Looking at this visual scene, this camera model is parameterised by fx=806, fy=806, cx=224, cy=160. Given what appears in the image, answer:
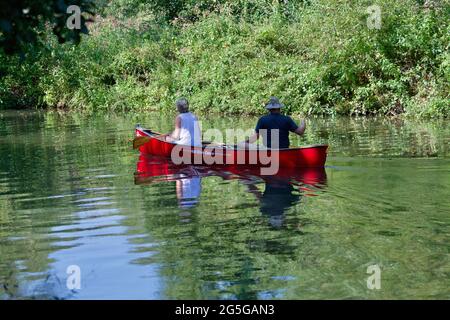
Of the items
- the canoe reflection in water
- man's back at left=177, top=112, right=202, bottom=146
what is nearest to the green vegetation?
man's back at left=177, top=112, right=202, bottom=146

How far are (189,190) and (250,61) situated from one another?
1641cm

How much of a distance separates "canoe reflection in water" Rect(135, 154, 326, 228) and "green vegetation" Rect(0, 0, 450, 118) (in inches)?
350

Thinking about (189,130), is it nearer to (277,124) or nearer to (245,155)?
(245,155)

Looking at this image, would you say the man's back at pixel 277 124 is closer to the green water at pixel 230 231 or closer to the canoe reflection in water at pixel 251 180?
the canoe reflection in water at pixel 251 180

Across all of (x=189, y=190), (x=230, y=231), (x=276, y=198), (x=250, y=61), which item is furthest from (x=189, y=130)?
(x=250, y=61)

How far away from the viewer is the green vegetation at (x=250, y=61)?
25.4 m

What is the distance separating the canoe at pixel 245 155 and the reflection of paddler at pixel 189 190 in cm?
59

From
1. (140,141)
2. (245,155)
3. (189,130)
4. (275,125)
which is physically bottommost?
(245,155)

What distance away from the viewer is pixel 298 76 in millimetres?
26703

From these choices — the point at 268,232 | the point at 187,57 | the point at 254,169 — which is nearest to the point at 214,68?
the point at 187,57

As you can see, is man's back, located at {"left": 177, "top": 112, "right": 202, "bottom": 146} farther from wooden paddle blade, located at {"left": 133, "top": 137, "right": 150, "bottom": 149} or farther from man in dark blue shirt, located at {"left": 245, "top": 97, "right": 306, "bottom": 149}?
man in dark blue shirt, located at {"left": 245, "top": 97, "right": 306, "bottom": 149}

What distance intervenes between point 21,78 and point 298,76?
47.4 feet

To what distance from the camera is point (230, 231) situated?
9.92m
